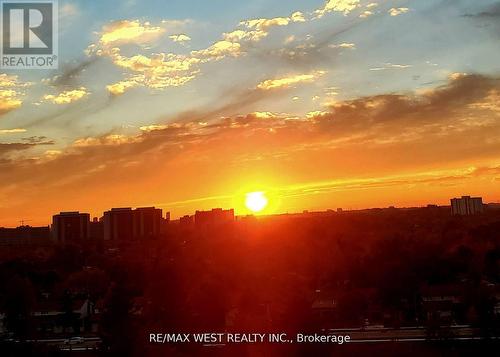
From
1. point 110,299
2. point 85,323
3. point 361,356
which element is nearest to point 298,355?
point 361,356

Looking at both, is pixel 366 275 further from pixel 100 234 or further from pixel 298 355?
pixel 100 234

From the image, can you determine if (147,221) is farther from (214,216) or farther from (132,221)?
(214,216)

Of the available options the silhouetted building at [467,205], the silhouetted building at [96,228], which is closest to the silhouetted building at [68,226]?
the silhouetted building at [96,228]

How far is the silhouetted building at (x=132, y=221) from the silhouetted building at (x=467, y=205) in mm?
23390

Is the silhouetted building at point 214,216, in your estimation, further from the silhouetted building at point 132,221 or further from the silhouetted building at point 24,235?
the silhouetted building at point 24,235

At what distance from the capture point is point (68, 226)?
2894 cm

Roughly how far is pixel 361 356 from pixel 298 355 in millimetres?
795

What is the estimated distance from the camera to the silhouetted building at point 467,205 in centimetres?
3944

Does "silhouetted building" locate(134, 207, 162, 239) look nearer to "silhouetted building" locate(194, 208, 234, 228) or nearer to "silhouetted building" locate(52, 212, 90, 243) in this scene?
"silhouetted building" locate(52, 212, 90, 243)

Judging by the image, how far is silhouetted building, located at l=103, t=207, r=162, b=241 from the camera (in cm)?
2866

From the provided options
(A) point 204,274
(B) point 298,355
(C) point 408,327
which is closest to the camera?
(B) point 298,355

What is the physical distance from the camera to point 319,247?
54.2 feet

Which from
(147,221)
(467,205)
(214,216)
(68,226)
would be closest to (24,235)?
(68,226)

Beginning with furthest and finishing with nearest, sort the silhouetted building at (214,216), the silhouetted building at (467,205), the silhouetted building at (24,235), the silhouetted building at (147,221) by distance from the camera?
the silhouetted building at (467,205)
the silhouetted building at (214,216)
the silhouetted building at (24,235)
the silhouetted building at (147,221)
